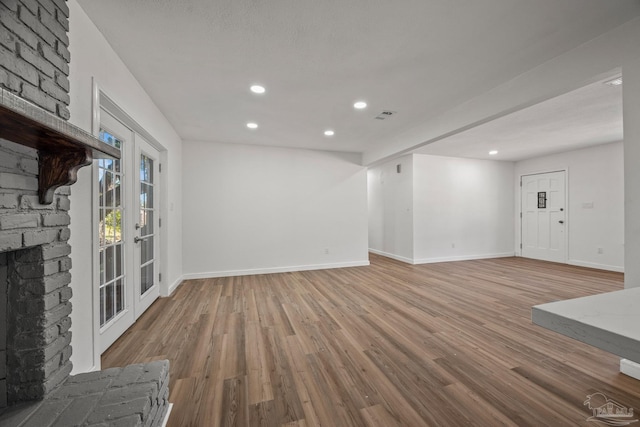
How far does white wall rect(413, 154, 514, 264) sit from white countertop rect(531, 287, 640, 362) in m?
5.09

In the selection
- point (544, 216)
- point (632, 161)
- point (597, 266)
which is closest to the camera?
point (632, 161)

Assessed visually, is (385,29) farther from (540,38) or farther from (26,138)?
(26,138)

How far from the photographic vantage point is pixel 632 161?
5.85 feet

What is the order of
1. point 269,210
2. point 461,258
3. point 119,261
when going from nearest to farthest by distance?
point 119,261
point 269,210
point 461,258

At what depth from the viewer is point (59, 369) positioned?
51.1 inches

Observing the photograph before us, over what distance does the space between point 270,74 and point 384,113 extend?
1674 mm

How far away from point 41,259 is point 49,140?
0.57 m

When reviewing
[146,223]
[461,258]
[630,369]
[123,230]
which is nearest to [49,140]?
[123,230]

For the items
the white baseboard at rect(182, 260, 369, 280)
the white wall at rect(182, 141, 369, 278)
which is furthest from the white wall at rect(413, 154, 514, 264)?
the white baseboard at rect(182, 260, 369, 280)

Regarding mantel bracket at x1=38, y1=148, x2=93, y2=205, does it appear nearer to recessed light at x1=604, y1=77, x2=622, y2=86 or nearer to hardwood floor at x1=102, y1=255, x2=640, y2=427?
hardwood floor at x1=102, y1=255, x2=640, y2=427

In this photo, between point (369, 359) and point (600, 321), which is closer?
point (600, 321)

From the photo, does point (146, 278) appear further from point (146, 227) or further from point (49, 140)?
point (49, 140)

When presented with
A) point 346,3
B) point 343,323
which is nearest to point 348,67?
point 346,3

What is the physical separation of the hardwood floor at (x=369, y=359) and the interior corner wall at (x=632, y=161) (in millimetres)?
854
